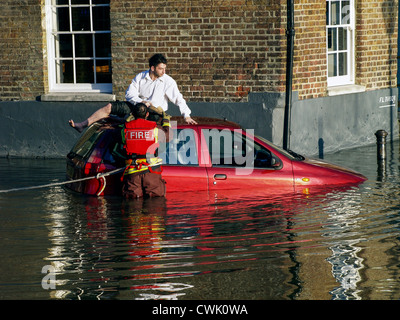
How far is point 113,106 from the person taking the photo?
11789mm

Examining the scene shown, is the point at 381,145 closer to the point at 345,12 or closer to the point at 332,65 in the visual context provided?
the point at 332,65

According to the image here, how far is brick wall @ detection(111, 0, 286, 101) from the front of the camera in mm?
15008

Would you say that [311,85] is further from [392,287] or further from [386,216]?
[392,287]

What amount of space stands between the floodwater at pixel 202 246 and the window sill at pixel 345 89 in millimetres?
4295

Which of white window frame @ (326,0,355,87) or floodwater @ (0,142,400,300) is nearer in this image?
floodwater @ (0,142,400,300)

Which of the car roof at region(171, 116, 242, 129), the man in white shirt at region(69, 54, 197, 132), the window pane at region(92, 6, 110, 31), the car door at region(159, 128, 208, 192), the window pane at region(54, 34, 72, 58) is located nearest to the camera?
the car door at region(159, 128, 208, 192)

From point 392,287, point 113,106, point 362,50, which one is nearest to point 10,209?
point 113,106

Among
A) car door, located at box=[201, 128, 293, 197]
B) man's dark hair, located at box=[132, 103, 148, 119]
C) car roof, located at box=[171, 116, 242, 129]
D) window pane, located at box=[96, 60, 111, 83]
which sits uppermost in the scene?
window pane, located at box=[96, 60, 111, 83]

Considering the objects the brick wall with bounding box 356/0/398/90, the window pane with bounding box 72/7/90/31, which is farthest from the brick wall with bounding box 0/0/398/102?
the brick wall with bounding box 356/0/398/90

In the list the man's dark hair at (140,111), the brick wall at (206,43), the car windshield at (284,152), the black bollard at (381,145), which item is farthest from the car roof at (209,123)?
the black bollard at (381,145)

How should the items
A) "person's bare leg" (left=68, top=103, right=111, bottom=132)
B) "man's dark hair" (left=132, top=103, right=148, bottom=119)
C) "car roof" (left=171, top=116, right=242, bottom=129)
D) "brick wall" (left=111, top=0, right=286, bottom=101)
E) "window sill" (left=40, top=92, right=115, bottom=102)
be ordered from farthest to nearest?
"window sill" (left=40, top=92, right=115, bottom=102) < "brick wall" (left=111, top=0, right=286, bottom=101) < "person's bare leg" (left=68, top=103, right=111, bottom=132) < "car roof" (left=171, top=116, right=242, bottom=129) < "man's dark hair" (left=132, top=103, right=148, bottom=119)

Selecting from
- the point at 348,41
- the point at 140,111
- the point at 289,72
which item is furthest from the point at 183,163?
the point at 348,41

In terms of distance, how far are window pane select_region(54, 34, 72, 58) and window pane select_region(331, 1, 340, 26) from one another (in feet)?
17.8

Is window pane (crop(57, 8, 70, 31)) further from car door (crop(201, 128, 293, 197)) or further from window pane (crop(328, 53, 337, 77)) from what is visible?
car door (crop(201, 128, 293, 197))
